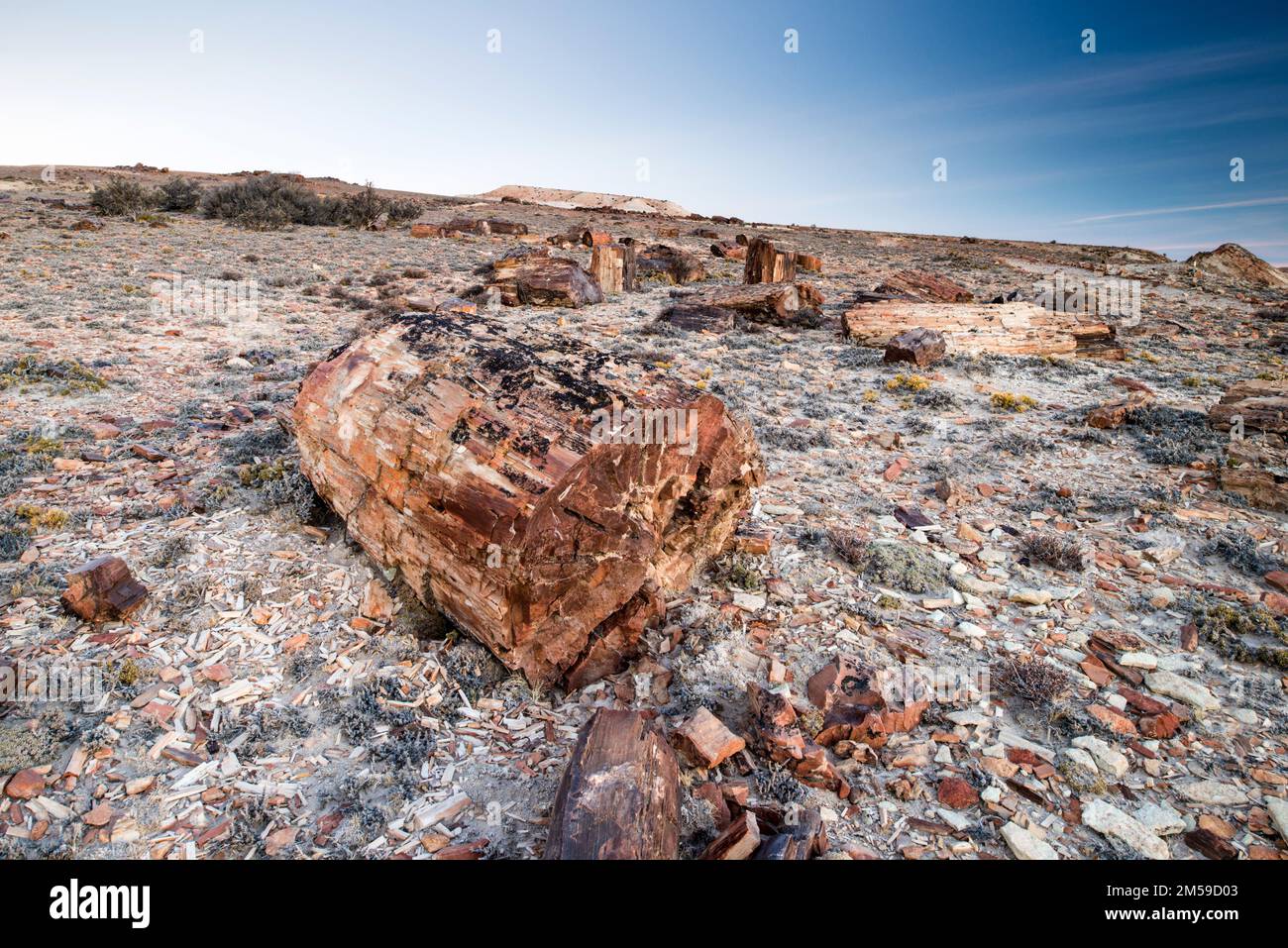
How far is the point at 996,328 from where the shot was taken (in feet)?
41.2

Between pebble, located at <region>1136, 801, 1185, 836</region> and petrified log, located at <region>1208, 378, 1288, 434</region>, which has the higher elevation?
petrified log, located at <region>1208, 378, 1288, 434</region>

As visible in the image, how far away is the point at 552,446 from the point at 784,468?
405cm

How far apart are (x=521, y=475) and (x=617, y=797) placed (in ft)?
5.92

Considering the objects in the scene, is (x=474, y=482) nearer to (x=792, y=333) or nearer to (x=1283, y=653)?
(x=1283, y=653)

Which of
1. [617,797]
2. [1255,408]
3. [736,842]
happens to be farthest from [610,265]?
[736,842]

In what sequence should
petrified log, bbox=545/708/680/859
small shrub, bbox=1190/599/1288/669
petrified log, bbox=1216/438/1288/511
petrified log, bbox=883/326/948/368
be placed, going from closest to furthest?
petrified log, bbox=545/708/680/859, small shrub, bbox=1190/599/1288/669, petrified log, bbox=1216/438/1288/511, petrified log, bbox=883/326/948/368

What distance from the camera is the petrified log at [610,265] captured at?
16.9 meters

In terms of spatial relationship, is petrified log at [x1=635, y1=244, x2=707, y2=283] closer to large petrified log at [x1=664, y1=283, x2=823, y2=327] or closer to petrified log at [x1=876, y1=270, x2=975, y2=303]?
large petrified log at [x1=664, y1=283, x2=823, y2=327]

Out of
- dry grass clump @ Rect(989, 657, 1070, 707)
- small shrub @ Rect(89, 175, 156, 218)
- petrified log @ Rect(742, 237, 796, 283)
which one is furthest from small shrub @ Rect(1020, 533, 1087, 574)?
small shrub @ Rect(89, 175, 156, 218)

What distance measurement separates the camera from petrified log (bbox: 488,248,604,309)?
15039 mm

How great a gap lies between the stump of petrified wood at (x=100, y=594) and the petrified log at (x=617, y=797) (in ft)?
10.7

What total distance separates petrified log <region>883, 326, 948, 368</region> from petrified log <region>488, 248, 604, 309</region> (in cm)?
739

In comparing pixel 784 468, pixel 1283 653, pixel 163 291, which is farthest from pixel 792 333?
pixel 163 291

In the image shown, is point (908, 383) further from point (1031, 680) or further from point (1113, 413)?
point (1031, 680)
